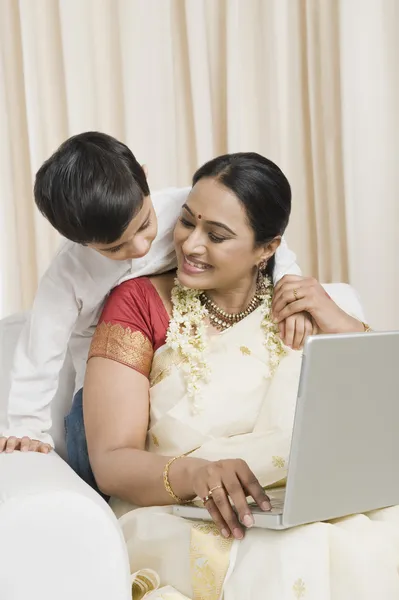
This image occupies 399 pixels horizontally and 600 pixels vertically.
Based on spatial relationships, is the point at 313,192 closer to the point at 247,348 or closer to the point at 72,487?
the point at 247,348

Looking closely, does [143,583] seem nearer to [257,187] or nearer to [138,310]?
[138,310]

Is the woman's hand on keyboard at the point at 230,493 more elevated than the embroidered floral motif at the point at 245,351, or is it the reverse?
the embroidered floral motif at the point at 245,351

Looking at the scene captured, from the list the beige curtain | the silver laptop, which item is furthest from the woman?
the beige curtain

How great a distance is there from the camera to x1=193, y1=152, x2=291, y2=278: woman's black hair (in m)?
1.76

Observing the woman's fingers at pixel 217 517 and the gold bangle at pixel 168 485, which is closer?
the woman's fingers at pixel 217 517

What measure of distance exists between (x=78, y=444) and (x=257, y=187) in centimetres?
69

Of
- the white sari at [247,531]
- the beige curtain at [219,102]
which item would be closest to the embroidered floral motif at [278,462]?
the white sari at [247,531]

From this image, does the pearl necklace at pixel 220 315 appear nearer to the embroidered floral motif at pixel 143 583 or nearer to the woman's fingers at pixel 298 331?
the woman's fingers at pixel 298 331

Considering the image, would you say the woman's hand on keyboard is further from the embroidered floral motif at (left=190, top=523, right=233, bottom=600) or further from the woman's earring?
the woman's earring

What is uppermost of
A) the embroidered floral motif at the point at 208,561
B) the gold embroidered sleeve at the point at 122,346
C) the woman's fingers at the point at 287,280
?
the woman's fingers at the point at 287,280

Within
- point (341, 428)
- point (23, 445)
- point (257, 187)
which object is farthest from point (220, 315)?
point (341, 428)

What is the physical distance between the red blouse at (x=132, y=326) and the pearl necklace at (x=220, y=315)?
106mm

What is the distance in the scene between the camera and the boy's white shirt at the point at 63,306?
1.73 metres

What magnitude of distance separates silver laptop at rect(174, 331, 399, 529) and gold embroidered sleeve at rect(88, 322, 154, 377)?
55 centimetres
